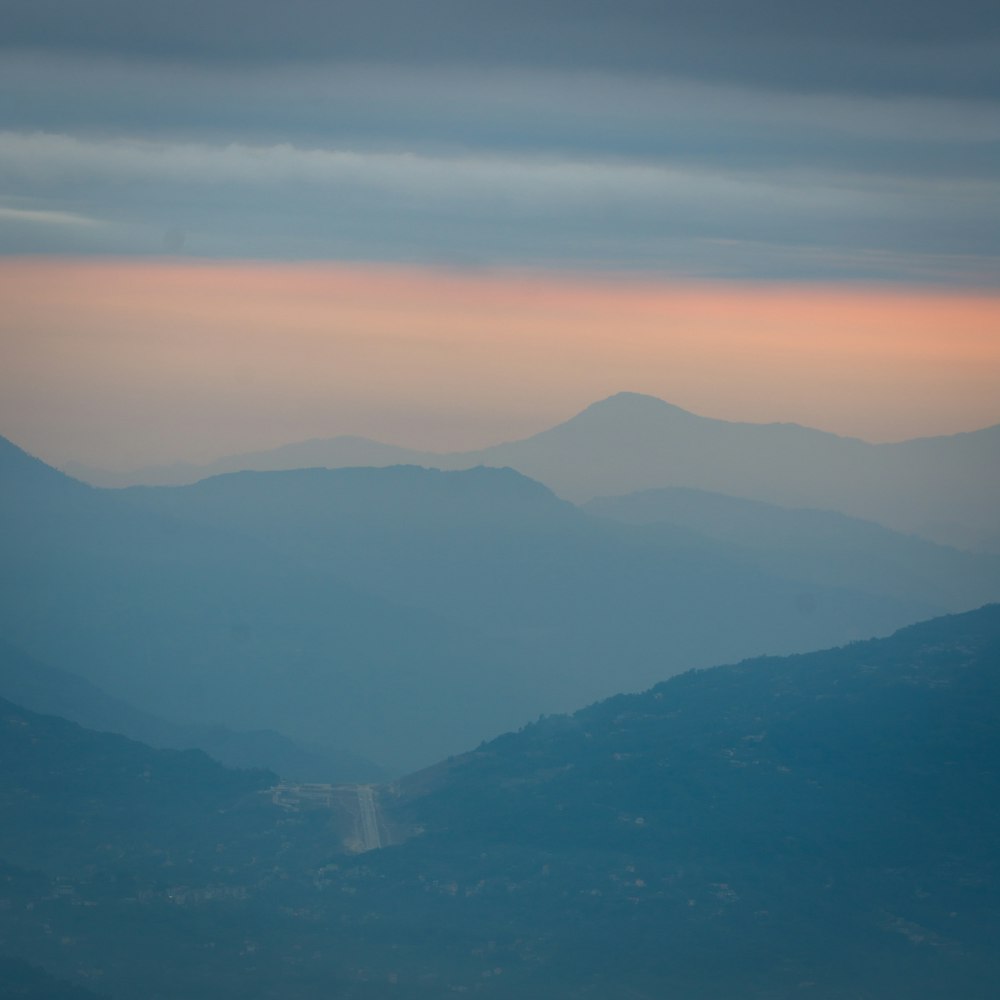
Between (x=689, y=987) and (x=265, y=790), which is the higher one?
(x=265, y=790)

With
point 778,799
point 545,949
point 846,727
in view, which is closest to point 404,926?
point 545,949

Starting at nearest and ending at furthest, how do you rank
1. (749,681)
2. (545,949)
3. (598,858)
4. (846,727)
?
(545,949) < (598,858) < (846,727) < (749,681)

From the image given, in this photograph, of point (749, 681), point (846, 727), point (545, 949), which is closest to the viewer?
point (545, 949)

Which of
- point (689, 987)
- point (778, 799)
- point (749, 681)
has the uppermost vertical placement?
point (749, 681)

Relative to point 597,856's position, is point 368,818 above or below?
above

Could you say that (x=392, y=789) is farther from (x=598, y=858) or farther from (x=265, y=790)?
(x=598, y=858)
